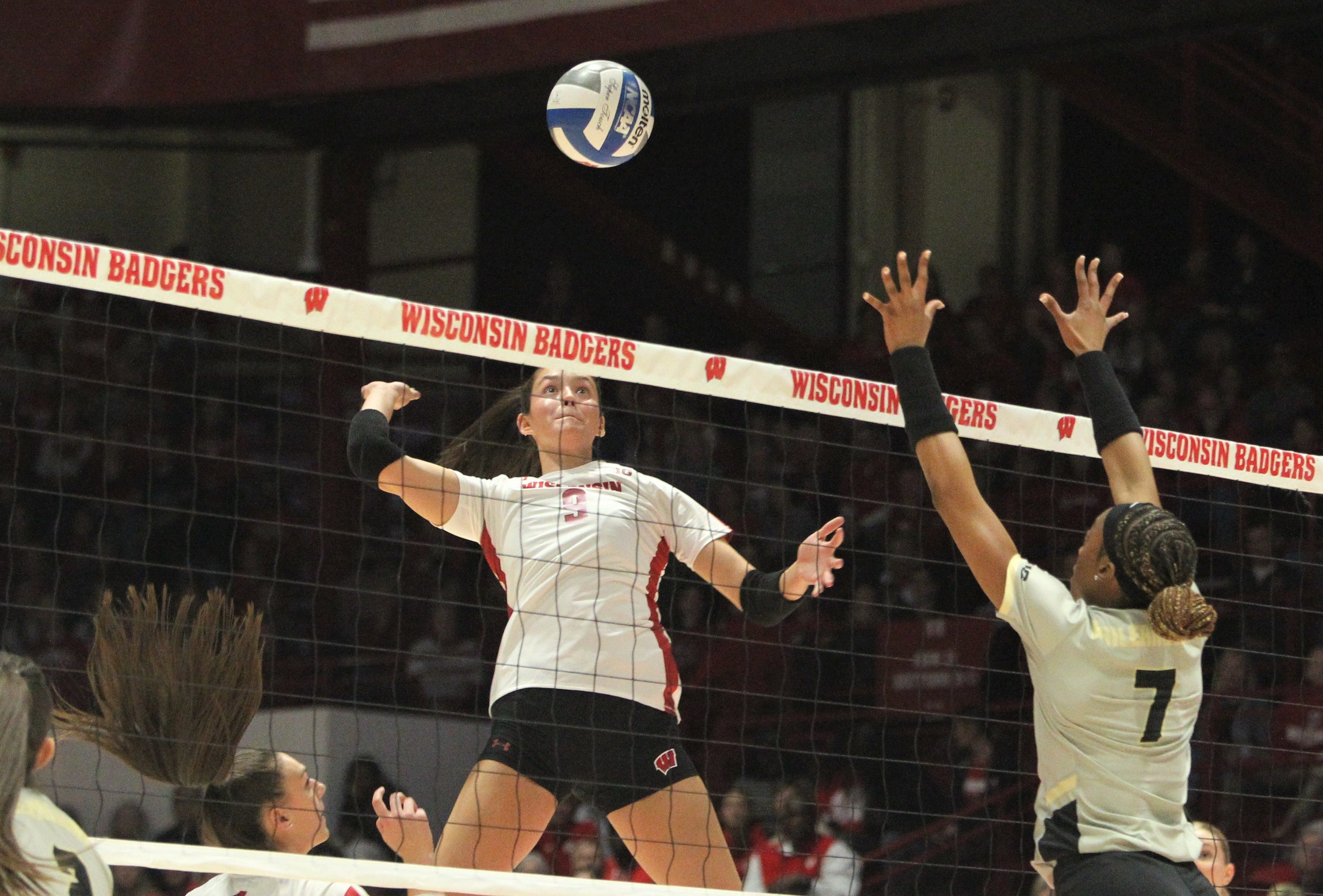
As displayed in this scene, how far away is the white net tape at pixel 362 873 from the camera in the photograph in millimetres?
4418

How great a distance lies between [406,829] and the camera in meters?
4.93

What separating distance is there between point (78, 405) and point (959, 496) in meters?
13.5

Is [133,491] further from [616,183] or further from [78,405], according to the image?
[616,183]

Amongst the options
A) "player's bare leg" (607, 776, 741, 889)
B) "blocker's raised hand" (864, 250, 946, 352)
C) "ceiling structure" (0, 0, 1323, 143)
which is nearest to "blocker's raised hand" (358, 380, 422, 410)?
"player's bare leg" (607, 776, 741, 889)

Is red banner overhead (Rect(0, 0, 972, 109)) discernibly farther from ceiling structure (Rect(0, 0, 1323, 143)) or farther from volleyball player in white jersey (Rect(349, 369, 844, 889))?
volleyball player in white jersey (Rect(349, 369, 844, 889))

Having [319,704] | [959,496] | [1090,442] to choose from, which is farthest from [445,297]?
[959,496]

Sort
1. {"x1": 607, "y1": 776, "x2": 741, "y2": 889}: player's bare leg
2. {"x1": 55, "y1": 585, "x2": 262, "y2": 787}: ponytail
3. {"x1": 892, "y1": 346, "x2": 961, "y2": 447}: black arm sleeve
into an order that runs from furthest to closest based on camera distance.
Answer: {"x1": 607, "y1": 776, "x2": 741, "y2": 889}: player's bare leg → {"x1": 55, "y1": 585, "x2": 262, "y2": 787}: ponytail → {"x1": 892, "y1": 346, "x2": 961, "y2": 447}: black arm sleeve

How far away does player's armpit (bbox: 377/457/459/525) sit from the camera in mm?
5426

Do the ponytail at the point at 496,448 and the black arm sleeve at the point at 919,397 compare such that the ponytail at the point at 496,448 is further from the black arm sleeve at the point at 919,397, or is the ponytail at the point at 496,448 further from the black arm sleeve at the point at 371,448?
the black arm sleeve at the point at 919,397

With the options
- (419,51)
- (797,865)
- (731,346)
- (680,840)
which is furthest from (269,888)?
(731,346)

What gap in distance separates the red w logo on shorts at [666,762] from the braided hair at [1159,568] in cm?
192

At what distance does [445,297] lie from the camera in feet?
57.6

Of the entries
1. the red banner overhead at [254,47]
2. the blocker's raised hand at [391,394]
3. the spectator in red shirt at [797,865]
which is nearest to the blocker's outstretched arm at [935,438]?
the blocker's raised hand at [391,394]

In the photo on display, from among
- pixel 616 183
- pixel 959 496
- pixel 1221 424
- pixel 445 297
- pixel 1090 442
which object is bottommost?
pixel 959 496
